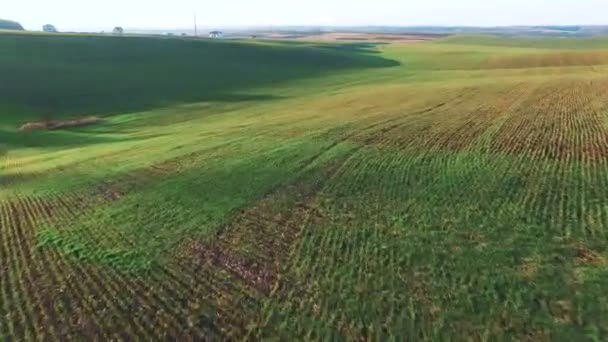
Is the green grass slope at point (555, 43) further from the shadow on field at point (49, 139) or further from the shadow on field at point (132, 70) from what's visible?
the shadow on field at point (49, 139)

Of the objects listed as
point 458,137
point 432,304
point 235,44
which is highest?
point 235,44

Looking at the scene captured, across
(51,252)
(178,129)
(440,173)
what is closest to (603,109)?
(440,173)

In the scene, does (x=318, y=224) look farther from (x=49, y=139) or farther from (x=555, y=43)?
(x=555, y=43)

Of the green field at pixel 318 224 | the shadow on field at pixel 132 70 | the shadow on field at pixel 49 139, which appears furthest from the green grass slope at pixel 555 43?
the shadow on field at pixel 49 139

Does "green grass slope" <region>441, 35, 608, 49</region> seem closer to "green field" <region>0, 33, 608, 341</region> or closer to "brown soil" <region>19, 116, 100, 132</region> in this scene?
"green field" <region>0, 33, 608, 341</region>

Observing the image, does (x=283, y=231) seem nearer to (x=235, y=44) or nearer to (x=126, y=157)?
(x=126, y=157)
